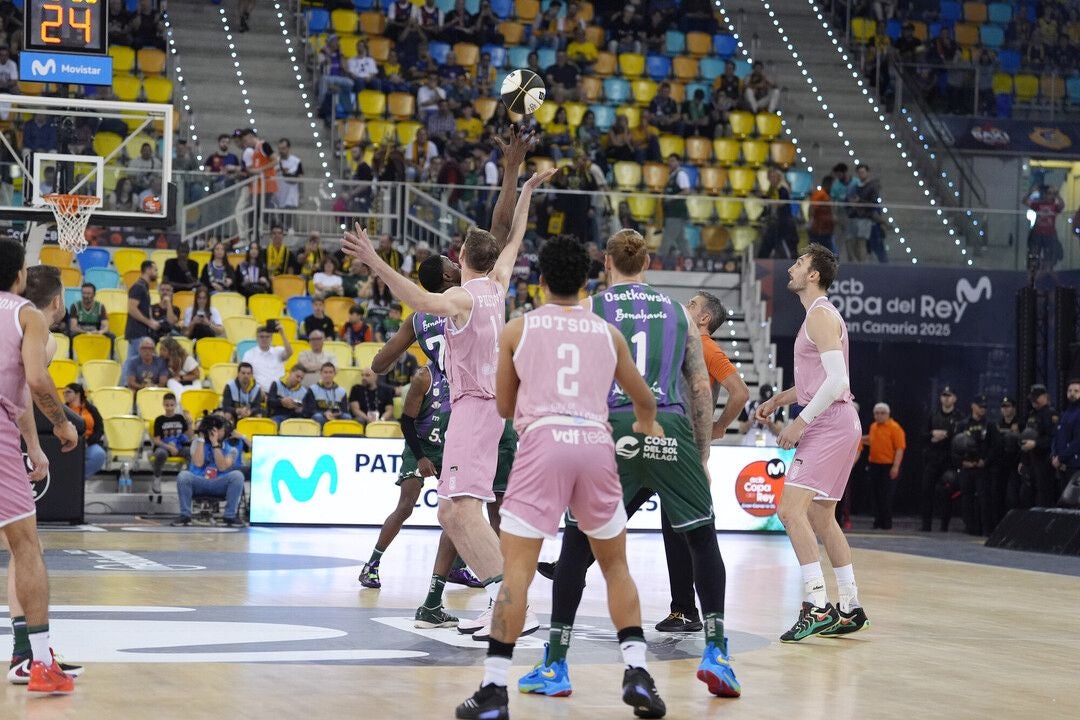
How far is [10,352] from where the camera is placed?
22.5 ft

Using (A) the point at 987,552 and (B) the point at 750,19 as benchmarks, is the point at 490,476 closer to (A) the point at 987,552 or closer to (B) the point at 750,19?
(A) the point at 987,552

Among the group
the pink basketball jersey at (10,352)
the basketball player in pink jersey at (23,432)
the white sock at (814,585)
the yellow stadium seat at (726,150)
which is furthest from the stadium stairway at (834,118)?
the pink basketball jersey at (10,352)

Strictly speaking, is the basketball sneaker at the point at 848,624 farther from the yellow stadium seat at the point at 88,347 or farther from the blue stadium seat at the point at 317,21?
the blue stadium seat at the point at 317,21

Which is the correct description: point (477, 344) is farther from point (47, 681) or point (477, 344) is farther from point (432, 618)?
point (47, 681)

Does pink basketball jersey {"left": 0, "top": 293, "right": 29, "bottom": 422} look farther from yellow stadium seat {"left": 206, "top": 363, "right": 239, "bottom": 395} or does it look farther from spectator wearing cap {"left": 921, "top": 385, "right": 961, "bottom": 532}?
spectator wearing cap {"left": 921, "top": 385, "right": 961, "bottom": 532}

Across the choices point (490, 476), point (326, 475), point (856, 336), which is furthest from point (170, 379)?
point (490, 476)

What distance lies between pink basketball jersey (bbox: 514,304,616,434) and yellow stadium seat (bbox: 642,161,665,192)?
19602 mm

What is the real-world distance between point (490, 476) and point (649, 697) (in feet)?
7.80

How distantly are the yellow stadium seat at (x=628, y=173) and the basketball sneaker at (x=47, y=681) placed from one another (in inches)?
782

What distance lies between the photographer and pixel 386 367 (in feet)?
29.5

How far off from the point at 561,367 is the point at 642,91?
2342 cm

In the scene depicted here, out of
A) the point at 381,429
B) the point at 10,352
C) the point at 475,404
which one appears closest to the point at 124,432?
the point at 381,429

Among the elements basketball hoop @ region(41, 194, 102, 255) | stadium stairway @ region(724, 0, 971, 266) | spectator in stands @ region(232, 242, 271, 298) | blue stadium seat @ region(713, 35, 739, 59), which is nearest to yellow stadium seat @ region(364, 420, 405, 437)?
spectator in stands @ region(232, 242, 271, 298)

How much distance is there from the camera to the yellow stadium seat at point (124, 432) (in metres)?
18.8
